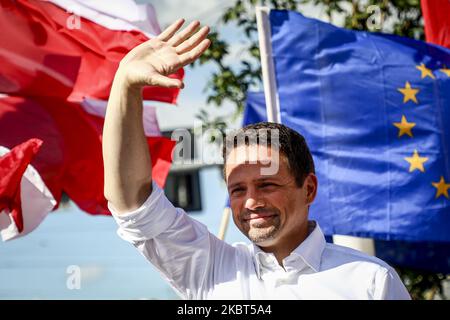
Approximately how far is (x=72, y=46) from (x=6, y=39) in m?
0.47

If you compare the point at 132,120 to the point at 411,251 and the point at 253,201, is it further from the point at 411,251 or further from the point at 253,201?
the point at 411,251

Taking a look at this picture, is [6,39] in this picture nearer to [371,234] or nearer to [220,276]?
[371,234]

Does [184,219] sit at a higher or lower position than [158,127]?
lower

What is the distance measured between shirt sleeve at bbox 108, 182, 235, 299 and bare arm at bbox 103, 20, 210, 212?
0.05 metres

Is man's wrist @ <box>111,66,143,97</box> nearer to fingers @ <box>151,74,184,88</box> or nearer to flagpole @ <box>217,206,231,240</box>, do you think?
fingers @ <box>151,74,184,88</box>

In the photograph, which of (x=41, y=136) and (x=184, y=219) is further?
(x=41, y=136)

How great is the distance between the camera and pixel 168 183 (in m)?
18.1

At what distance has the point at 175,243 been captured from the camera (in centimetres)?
256

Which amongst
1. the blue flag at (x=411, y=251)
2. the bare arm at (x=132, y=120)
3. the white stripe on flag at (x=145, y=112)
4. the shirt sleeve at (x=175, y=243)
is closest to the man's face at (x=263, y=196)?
the shirt sleeve at (x=175, y=243)

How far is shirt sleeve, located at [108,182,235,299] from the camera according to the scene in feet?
8.07

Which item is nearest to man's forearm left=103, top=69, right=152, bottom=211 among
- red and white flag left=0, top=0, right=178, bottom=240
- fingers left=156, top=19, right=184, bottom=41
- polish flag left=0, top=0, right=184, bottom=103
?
fingers left=156, top=19, right=184, bottom=41

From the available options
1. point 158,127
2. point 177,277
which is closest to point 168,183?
point 158,127
